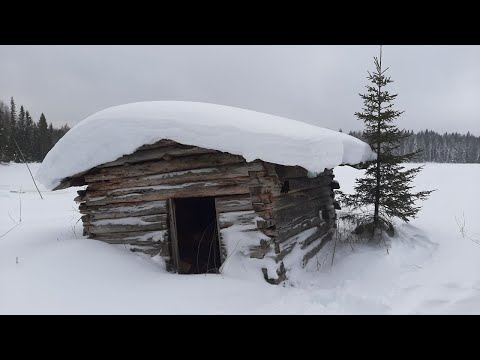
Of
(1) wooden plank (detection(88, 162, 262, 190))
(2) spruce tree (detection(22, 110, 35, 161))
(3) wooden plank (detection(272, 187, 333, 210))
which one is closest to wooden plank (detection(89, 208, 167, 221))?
(1) wooden plank (detection(88, 162, 262, 190))

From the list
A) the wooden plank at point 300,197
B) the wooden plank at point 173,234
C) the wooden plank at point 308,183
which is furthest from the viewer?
the wooden plank at point 308,183

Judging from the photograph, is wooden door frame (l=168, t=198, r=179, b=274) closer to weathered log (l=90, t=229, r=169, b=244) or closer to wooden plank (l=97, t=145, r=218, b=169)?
weathered log (l=90, t=229, r=169, b=244)

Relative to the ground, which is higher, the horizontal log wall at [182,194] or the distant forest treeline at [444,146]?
the distant forest treeline at [444,146]

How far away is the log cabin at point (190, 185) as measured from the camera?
628cm

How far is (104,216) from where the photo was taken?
7508 millimetres

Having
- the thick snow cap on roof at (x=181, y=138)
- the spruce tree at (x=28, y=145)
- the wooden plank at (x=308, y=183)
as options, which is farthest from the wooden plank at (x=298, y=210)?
the spruce tree at (x=28, y=145)

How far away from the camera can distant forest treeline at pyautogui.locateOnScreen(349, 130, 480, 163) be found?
78812 millimetres

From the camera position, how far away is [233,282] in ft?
19.2

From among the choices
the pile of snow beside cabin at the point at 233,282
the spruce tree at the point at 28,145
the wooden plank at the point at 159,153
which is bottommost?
the pile of snow beside cabin at the point at 233,282

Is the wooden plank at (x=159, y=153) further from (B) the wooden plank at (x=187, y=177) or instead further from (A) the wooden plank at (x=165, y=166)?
(B) the wooden plank at (x=187, y=177)

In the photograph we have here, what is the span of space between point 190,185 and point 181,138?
929mm

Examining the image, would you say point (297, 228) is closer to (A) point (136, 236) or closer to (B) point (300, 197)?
(B) point (300, 197)

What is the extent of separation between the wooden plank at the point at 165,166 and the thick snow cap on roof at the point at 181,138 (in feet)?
1.14

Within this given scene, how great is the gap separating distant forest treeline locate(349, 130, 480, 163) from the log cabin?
6751 cm
